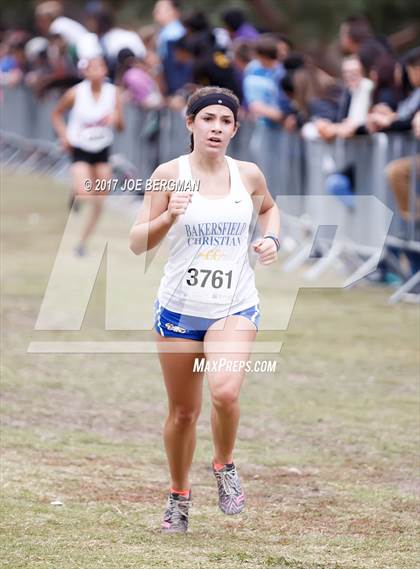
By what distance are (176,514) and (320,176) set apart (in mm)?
8535

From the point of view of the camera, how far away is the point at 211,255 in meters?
6.11

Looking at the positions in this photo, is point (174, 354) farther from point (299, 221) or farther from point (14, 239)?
point (14, 239)

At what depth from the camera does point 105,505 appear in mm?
6742

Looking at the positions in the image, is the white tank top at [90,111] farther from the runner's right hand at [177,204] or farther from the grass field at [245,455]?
the runner's right hand at [177,204]

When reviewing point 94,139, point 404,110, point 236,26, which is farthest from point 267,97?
point 404,110

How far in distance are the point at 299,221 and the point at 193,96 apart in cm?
882

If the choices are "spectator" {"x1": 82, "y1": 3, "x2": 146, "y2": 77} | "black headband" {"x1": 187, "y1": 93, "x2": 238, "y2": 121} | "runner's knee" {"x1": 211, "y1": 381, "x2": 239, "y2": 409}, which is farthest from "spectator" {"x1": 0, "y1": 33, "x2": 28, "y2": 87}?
"runner's knee" {"x1": 211, "y1": 381, "x2": 239, "y2": 409}

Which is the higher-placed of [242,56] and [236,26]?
[242,56]

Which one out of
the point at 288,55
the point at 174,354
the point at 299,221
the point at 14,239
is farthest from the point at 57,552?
the point at 14,239

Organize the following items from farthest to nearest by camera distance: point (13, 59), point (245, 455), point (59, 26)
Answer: point (13, 59) < point (59, 26) < point (245, 455)

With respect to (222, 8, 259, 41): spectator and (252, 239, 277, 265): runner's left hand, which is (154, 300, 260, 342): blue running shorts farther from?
(222, 8, 259, 41): spectator

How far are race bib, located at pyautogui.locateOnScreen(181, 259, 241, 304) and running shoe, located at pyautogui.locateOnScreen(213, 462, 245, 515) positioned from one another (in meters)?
0.81

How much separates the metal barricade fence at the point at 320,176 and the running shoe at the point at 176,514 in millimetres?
6544

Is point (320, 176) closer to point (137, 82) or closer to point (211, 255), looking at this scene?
point (137, 82)
